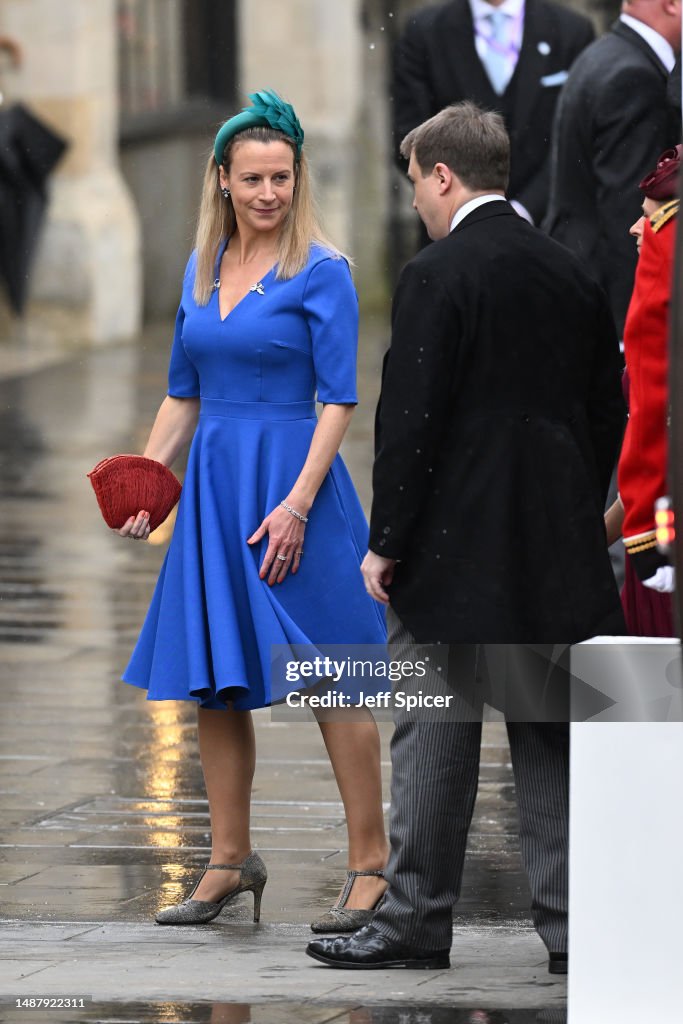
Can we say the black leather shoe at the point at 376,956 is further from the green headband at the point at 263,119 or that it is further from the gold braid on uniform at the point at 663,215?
the green headband at the point at 263,119

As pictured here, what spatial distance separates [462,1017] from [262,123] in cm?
211

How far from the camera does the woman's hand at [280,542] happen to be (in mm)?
5320

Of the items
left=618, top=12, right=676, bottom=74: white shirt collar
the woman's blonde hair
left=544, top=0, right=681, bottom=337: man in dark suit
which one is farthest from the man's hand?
left=618, top=12, right=676, bottom=74: white shirt collar

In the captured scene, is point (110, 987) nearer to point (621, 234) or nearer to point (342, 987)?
point (342, 987)

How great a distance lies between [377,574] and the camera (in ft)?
16.0

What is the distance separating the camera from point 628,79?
22.9 ft

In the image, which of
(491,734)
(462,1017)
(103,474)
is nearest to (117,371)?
(491,734)

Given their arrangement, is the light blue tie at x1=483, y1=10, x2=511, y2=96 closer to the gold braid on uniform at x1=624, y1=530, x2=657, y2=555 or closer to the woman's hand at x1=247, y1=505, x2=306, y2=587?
the woman's hand at x1=247, y1=505, x2=306, y2=587

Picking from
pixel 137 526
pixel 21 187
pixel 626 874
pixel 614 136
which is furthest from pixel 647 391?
pixel 21 187

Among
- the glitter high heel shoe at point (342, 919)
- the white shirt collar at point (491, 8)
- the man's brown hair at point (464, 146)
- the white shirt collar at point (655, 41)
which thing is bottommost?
the glitter high heel shoe at point (342, 919)

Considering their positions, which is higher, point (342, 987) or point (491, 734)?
point (491, 734)

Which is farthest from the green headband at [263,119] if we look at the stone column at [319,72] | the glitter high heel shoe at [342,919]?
the stone column at [319,72]

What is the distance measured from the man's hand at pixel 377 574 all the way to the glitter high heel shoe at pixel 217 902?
896 mm

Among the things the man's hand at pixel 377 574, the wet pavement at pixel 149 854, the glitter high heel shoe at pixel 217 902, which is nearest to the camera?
the wet pavement at pixel 149 854
